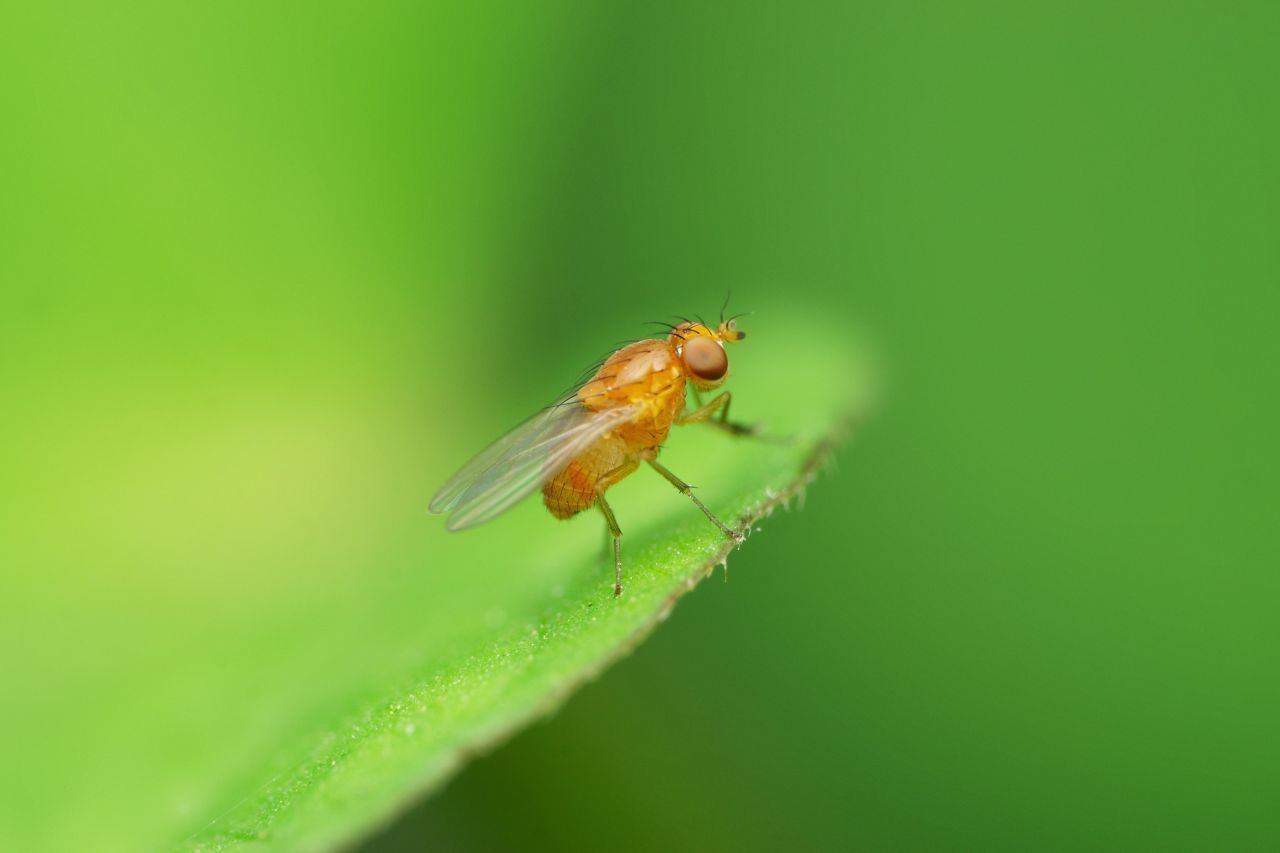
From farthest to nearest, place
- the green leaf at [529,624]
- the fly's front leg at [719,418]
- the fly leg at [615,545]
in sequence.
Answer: the fly's front leg at [719,418], the fly leg at [615,545], the green leaf at [529,624]

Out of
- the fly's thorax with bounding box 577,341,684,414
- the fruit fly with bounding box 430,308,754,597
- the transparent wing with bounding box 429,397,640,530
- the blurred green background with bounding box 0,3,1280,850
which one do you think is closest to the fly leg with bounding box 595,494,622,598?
the fruit fly with bounding box 430,308,754,597

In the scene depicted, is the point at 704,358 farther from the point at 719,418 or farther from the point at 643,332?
the point at 643,332

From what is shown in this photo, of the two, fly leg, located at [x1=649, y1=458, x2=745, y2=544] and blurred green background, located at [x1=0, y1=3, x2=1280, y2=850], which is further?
blurred green background, located at [x1=0, y1=3, x2=1280, y2=850]

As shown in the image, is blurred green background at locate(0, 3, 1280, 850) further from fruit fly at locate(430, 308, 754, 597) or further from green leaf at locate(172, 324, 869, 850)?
fruit fly at locate(430, 308, 754, 597)

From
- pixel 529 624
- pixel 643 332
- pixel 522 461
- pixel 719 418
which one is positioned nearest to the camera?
pixel 529 624

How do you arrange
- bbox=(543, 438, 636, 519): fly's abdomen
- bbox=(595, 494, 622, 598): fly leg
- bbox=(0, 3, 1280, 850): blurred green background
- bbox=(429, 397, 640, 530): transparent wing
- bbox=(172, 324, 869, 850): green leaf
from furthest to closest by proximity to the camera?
1. bbox=(543, 438, 636, 519): fly's abdomen
2. bbox=(0, 3, 1280, 850): blurred green background
3. bbox=(429, 397, 640, 530): transparent wing
4. bbox=(595, 494, 622, 598): fly leg
5. bbox=(172, 324, 869, 850): green leaf

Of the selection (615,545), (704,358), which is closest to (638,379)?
(704,358)

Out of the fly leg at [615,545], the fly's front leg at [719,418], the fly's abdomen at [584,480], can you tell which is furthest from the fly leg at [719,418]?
the fly leg at [615,545]

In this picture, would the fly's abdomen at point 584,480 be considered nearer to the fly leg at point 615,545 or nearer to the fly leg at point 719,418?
the fly leg at point 615,545
